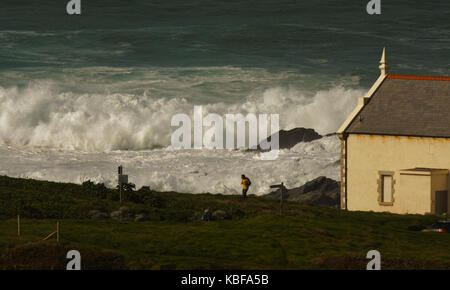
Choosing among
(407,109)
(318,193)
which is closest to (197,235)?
(407,109)

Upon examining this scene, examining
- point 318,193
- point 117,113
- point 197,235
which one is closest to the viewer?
point 197,235

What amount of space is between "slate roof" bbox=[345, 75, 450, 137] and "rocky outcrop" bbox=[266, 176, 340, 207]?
7.64m

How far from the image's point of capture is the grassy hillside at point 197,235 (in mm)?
44219

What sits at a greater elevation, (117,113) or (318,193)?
(117,113)

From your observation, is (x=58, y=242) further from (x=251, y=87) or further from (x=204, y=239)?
(x=251, y=87)

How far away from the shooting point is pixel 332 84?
125m

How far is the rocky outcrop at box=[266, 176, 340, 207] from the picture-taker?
69.8 m

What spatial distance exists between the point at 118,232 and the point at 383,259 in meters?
11.8

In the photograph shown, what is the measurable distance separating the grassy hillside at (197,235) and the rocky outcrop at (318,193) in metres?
8.83

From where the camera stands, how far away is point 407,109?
204ft

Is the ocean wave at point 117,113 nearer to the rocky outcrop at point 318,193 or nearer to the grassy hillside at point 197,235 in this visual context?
the rocky outcrop at point 318,193

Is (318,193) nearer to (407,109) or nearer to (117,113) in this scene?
(407,109)

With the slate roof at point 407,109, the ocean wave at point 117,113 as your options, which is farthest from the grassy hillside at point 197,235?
the ocean wave at point 117,113

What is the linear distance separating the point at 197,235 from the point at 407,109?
60.0 ft
